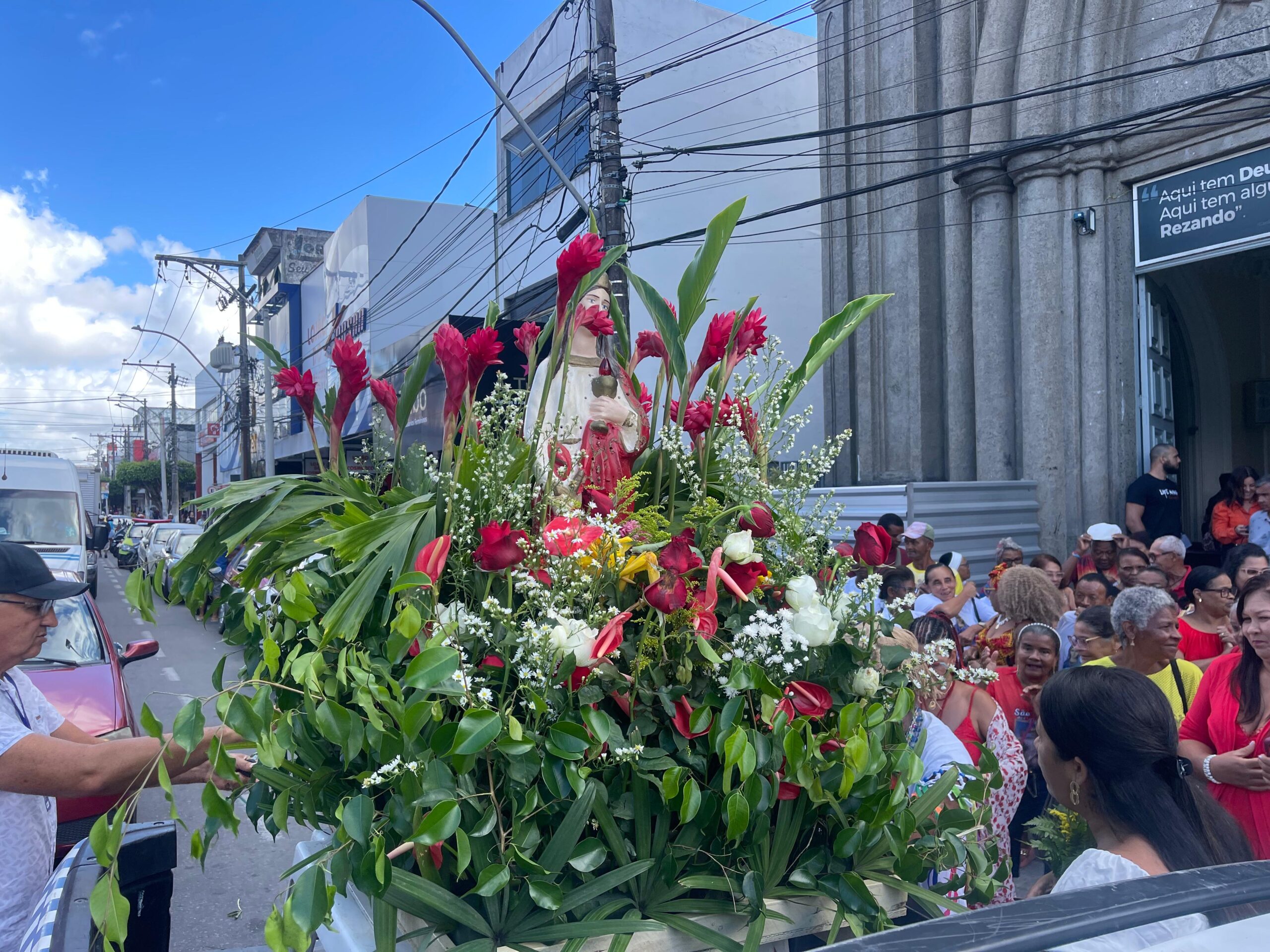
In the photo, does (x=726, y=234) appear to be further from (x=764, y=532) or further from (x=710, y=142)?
(x=710, y=142)

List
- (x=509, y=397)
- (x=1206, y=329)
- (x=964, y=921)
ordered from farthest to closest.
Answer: (x=1206, y=329) → (x=509, y=397) → (x=964, y=921)

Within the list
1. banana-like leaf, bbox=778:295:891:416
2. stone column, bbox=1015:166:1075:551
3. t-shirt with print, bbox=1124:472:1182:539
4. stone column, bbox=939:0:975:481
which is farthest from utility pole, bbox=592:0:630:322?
banana-like leaf, bbox=778:295:891:416

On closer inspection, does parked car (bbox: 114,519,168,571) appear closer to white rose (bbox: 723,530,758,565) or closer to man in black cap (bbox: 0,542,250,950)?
man in black cap (bbox: 0,542,250,950)

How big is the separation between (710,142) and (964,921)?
16083 mm

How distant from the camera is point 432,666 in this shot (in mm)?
1207

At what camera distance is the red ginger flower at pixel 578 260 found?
1.63 m

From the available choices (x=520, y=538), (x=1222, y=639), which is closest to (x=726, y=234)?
(x=520, y=538)

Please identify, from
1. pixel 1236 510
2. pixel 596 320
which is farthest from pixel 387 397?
pixel 1236 510

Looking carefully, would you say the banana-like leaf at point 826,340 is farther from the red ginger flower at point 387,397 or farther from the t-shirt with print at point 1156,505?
the t-shirt with print at point 1156,505

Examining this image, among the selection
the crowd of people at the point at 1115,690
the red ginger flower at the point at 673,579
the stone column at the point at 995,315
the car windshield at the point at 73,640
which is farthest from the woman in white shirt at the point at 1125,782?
the stone column at the point at 995,315

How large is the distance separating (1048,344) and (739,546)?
8572 millimetres

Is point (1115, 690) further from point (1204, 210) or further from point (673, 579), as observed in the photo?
point (1204, 210)

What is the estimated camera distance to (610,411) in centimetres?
234

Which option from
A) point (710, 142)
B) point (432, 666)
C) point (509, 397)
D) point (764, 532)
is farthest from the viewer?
point (710, 142)
